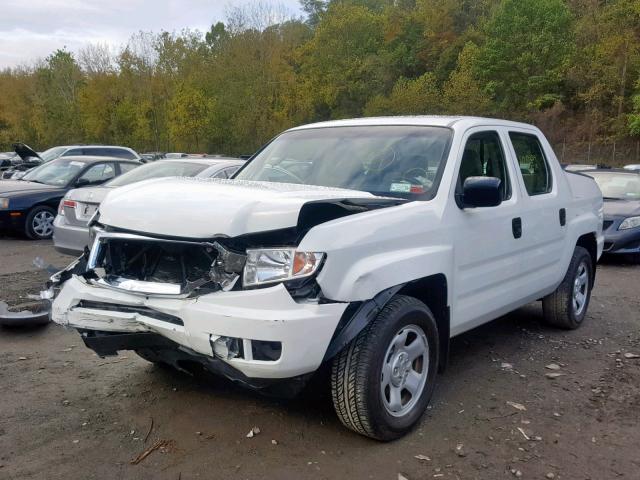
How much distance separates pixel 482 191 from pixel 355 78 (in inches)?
2113

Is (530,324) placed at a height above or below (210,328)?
below

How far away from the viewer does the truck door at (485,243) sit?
3936 millimetres

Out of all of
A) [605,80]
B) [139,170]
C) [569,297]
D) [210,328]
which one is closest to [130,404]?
[210,328]

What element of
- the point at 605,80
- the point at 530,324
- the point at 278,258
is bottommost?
the point at 530,324

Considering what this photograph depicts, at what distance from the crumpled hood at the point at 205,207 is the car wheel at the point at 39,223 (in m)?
7.95

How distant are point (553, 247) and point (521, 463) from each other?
2.41 m

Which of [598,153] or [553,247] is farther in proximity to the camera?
[598,153]

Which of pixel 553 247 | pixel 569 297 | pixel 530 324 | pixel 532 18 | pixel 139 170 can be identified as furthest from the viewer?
pixel 532 18

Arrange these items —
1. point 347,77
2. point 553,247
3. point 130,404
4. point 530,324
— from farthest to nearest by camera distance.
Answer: point 347,77, point 530,324, point 553,247, point 130,404

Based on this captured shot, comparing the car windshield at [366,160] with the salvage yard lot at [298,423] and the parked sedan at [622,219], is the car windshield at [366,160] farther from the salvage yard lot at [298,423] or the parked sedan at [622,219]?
the parked sedan at [622,219]

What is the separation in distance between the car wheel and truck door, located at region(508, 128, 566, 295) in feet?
28.9

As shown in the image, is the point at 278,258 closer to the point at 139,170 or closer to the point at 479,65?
the point at 139,170

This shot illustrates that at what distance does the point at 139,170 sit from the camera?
8.88m

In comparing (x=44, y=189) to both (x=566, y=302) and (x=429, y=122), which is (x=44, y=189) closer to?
(x=429, y=122)
